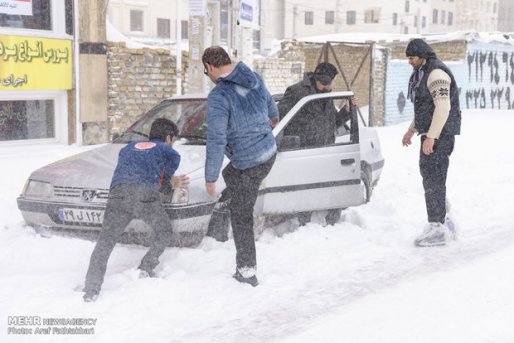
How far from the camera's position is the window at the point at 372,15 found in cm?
6481

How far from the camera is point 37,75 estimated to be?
429 inches

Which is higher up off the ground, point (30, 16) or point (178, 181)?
point (30, 16)

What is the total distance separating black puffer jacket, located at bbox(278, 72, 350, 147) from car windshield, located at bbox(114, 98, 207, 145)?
0.79 metres

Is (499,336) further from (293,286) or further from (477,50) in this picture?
Result: (477,50)

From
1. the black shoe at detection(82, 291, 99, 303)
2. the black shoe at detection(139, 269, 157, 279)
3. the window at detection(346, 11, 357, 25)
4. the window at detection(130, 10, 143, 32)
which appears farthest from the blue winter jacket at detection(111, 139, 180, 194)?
the window at detection(346, 11, 357, 25)

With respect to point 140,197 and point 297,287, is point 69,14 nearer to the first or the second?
point 140,197

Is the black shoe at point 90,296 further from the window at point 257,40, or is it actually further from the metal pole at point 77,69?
the window at point 257,40

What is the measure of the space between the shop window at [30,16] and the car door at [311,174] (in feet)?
21.6

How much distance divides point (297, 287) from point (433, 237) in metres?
1.78

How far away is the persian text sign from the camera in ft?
34.9

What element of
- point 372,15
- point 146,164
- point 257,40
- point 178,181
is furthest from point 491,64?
point 372,15

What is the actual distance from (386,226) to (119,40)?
24.4 ft

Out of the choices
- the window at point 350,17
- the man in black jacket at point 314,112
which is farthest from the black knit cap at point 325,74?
the window at point 350,17

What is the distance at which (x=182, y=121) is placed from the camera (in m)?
6.41
